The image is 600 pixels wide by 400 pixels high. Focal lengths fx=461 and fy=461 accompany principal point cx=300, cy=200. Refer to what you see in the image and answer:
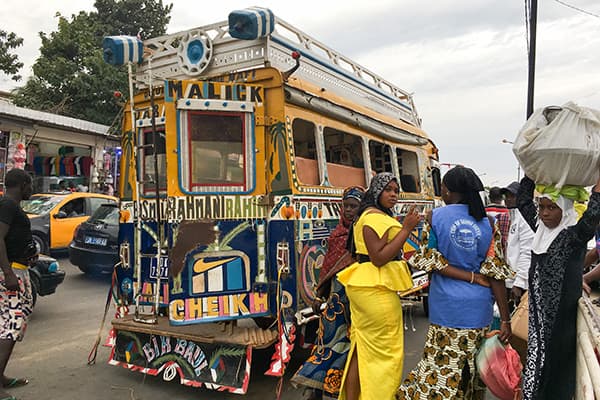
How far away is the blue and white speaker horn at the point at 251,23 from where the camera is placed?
3953mm

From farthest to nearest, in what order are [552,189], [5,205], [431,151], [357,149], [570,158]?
[431,151], [357,149], [5,205], [552,189], [570,158]

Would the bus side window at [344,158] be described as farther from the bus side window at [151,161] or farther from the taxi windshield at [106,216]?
the taxi windshield at [106,216]

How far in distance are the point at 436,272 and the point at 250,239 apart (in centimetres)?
170

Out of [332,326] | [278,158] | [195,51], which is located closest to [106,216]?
[195,51]

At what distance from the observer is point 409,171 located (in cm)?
718

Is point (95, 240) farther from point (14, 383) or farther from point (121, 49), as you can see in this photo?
point (121, 49)

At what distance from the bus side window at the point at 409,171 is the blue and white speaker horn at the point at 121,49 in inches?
162

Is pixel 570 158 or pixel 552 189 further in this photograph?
pixel 552 189

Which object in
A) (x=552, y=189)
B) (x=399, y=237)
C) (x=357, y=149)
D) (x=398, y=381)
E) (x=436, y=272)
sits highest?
(x=357, y=149)

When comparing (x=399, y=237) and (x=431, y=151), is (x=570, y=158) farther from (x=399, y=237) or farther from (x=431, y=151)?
(x=431, y=151)

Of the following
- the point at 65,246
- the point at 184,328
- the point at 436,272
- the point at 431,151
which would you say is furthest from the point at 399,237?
the point at 65,246

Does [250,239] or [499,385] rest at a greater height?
[250,239]

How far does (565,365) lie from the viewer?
244cm

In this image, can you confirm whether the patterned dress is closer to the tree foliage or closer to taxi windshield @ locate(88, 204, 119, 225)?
taxi windshield @ locate(88, 204, 119, 225)
